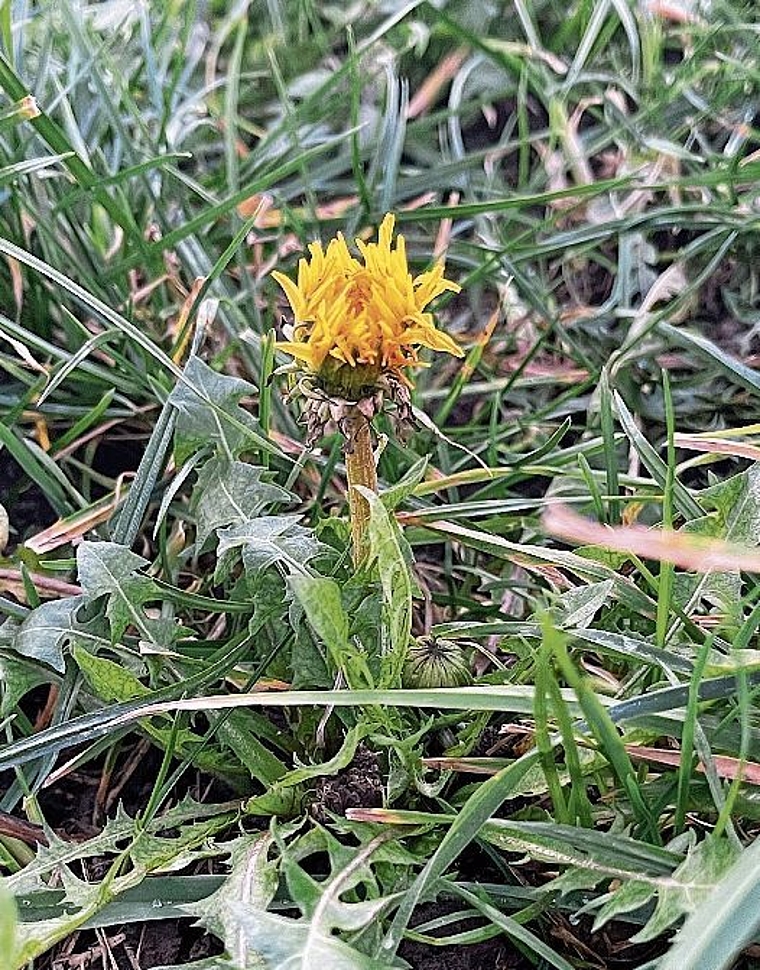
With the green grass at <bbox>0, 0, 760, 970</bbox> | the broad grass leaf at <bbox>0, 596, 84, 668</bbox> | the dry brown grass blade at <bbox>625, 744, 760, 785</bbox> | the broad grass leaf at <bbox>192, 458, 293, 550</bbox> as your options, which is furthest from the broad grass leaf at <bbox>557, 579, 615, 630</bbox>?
the broad grass leaf at <bbox>0, 596, 84, 668</bbox>

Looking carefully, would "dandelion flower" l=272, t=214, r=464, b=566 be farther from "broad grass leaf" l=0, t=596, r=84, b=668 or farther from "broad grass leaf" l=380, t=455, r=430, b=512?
"broad grass leaf" l=0, t=596, r=84, b=668

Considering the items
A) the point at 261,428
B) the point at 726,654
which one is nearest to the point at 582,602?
the point at 726,654

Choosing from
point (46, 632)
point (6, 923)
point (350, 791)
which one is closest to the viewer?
point (6, 923)

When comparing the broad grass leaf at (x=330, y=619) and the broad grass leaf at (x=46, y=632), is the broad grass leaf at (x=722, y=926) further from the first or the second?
the broad grass leaf at (x=46, y=632)

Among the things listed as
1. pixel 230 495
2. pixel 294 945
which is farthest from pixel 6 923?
pixel 230 495

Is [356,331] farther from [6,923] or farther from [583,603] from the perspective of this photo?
[6,923]

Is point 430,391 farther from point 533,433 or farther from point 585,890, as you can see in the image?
point 585,890
